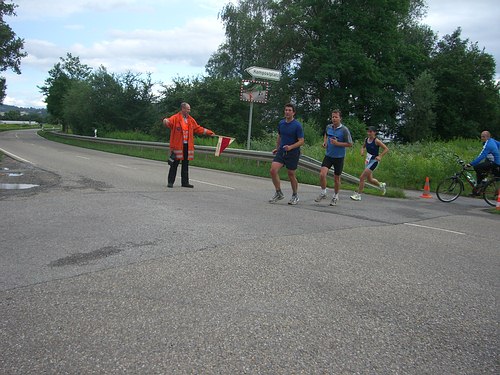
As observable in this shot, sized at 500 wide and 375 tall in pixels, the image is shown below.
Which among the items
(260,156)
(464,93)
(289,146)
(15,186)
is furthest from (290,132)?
(464,93)

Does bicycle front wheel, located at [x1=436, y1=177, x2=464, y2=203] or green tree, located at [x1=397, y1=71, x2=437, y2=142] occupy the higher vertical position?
green tree, located at [x1=397, y1=71, x2=437, y2=142]

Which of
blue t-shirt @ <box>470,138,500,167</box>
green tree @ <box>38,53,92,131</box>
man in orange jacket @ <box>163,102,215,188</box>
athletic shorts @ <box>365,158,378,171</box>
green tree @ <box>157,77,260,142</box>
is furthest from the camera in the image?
green tree @ <box>38,53,92,131</box>

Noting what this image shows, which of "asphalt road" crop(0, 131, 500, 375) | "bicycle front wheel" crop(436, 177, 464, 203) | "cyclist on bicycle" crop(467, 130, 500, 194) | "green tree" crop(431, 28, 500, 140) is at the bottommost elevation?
"asphalt road" crop(0, 131, 500, 375)

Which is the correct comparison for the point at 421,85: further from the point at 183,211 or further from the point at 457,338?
the point at 457,338

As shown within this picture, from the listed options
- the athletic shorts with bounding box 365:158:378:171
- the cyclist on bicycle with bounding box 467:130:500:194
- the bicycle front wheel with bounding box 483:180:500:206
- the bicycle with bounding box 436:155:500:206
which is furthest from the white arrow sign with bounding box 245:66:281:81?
the bicycle front wheel with bounding box 483:180:500:206

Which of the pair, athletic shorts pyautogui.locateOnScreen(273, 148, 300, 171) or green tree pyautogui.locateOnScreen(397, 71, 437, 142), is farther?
green tree pyautogui.locateOnScreen(397, 71, 437, 142)

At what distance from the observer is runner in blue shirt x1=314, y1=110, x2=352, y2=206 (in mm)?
9531

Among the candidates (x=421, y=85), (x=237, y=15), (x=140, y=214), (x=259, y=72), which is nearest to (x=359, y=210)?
(x=140, y=214)

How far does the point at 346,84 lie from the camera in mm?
38844

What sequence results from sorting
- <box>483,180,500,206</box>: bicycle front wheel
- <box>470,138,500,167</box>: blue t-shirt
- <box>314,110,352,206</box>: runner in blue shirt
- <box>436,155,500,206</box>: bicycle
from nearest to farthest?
Answer: 1. <box>314,110,352,206</box>: runner in blue shirt
2. <box>470,138,500,167</box>: blue t-shirt
3. <box>483,180,500,206</box>: bicycle front wheel
4. <box>436,155,500,206</box>: bicycle

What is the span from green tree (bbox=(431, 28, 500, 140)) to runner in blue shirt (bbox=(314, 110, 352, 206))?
38229mm

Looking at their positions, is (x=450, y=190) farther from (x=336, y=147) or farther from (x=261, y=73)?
(x=261, y=73)

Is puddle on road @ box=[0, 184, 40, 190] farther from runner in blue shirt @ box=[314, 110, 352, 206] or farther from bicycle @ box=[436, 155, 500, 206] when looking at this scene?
bicycle @ box=[436, 155, 500, 206]

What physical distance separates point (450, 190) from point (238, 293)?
9.60 meters
